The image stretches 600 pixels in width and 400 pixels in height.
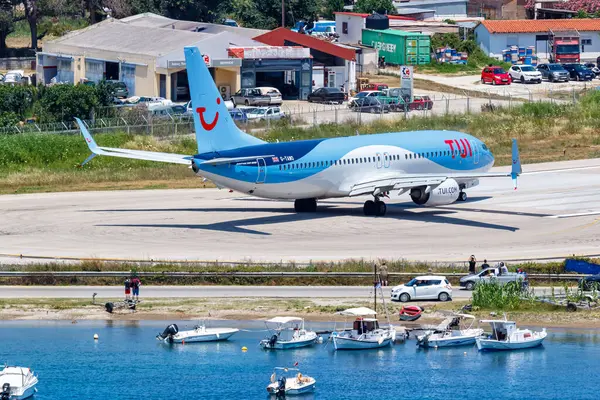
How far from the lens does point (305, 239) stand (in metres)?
84.0

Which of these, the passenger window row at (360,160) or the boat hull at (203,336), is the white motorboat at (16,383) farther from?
the passenger window row at (360,160)

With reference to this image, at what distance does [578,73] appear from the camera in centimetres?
17162

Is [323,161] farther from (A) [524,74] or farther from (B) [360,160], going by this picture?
(A) [524,74]

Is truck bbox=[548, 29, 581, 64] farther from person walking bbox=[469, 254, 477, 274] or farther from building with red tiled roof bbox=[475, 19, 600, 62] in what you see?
person walking bbox=[469, 254, 477, 274]

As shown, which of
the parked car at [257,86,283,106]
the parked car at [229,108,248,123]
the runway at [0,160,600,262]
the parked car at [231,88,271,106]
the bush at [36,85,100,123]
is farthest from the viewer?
the parked car at [257,86,283,106]

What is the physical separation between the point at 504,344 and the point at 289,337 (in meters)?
11.6

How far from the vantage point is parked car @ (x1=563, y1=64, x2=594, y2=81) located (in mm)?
171625

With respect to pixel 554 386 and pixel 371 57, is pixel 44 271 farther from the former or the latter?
pixel 371 57

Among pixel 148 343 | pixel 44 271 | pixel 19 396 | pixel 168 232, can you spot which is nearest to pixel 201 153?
pixel 168 232

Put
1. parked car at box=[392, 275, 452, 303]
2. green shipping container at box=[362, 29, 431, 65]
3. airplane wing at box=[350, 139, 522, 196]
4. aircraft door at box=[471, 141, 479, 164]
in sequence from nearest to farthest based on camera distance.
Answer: parked car at box=[392, 275, 452, 303]
airplane wing at box=[350, 139, 522, 196]
aircraft door at box=[471, 141, 479, 164]
green shipping container at box=[362, 29, 431, 65]

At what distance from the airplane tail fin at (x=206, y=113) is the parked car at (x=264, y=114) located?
51.5 meters

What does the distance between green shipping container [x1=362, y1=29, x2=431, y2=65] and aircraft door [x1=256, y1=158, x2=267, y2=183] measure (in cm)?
9719

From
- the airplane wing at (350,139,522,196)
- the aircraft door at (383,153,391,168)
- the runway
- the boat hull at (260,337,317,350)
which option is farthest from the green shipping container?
the boat hull at (260,337,317,350)

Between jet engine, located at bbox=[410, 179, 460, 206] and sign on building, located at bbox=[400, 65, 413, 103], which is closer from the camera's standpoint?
jet engine, located at bbox=[410, 179, 460, 206]
